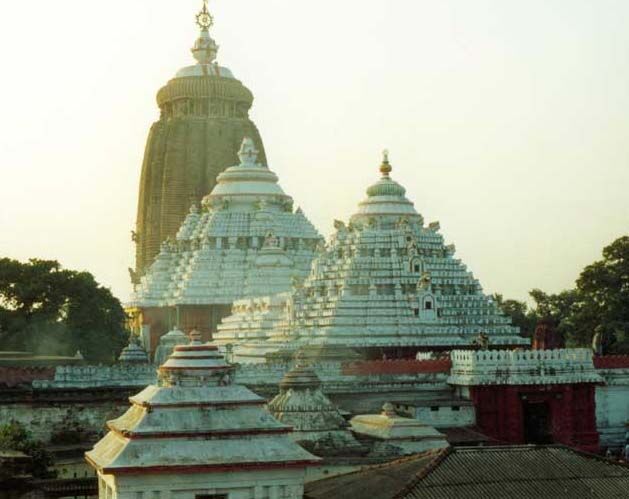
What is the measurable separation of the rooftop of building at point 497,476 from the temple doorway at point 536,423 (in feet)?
74.3

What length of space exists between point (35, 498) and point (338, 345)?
2622cm

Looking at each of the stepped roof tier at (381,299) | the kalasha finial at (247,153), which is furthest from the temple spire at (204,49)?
the stepped roof tier at (381,299)

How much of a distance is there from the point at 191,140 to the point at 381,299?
39.1 metres

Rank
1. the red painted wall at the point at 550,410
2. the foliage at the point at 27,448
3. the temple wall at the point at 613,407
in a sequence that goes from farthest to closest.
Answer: the temple wall at the point at 613,407, the red painted wall at the point at 550,410, the foliage at the point at 27,448

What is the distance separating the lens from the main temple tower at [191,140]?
95625mm

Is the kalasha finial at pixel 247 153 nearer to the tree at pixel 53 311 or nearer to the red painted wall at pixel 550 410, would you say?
the tree at pixel 53 311

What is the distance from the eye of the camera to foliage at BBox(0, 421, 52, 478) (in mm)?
35797

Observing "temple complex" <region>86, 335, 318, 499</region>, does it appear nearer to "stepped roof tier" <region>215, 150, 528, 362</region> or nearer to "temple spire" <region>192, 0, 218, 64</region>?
"stepped roof tier" <region>215, 150, 528, 362</region>

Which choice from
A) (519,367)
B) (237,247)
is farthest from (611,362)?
(237,247)

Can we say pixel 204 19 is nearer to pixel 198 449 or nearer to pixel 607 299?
pixel 607 299

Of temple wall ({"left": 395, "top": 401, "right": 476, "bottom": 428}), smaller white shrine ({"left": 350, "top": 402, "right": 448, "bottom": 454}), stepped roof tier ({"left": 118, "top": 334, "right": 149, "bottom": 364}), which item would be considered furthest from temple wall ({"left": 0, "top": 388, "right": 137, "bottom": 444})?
stepped roof tier ({"left": 118, "top": 334, "right": 149, "bottom": 364})

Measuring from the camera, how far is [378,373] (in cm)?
5047

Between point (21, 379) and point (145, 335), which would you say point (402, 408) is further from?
point (145, 335)

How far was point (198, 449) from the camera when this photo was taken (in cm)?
2469
